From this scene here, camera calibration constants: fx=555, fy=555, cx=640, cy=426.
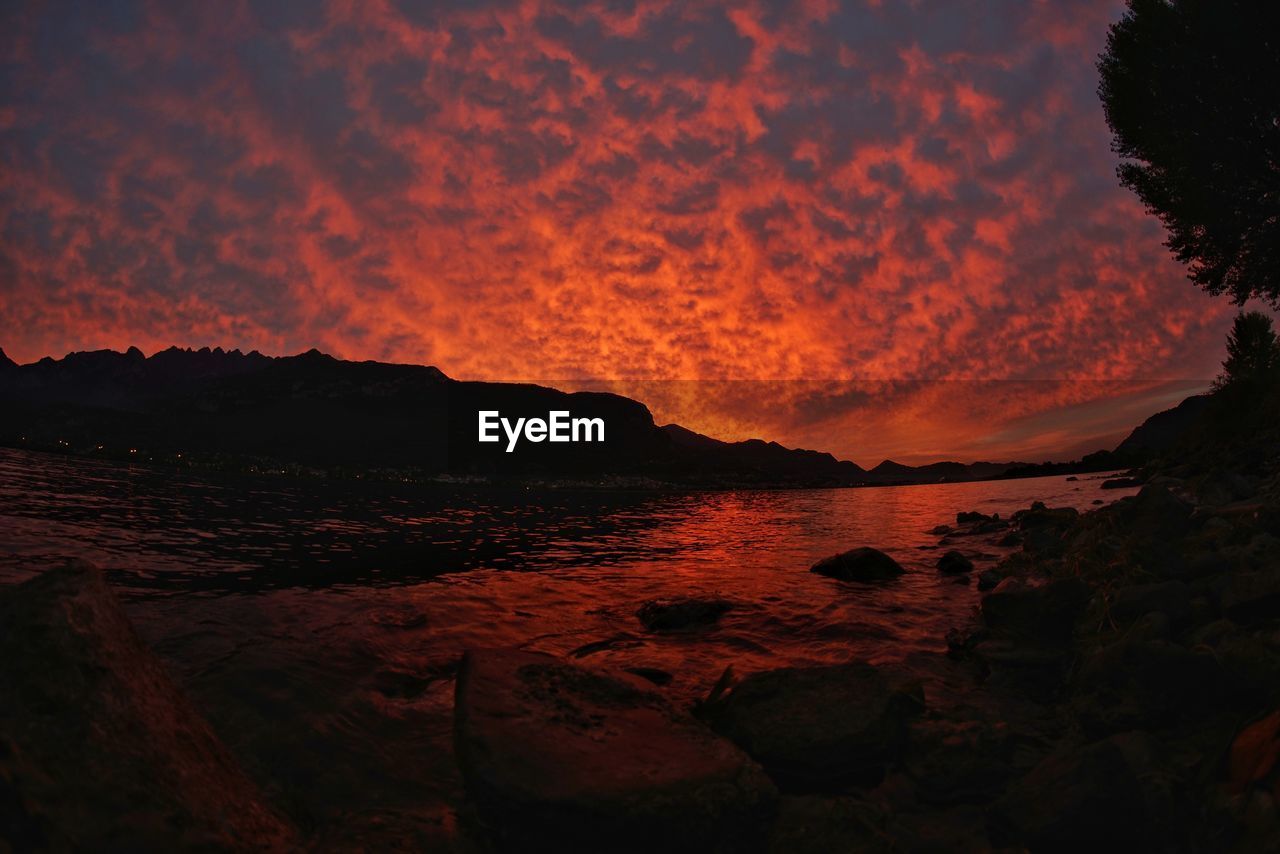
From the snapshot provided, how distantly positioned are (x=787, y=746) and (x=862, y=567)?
39.4 ft

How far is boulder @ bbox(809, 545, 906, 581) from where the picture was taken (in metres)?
16.5

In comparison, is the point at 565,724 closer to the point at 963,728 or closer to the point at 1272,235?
the point at 963,728

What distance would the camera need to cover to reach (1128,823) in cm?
435

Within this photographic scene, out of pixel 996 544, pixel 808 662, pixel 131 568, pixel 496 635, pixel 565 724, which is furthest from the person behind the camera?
pixel 996 544

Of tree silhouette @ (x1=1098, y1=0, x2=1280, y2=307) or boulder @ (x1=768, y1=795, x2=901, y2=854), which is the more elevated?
tree silhouette @ (x1=1098, y1=0, x2=1280, y2=307)

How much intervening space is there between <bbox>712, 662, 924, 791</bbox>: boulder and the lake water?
68.6 inches

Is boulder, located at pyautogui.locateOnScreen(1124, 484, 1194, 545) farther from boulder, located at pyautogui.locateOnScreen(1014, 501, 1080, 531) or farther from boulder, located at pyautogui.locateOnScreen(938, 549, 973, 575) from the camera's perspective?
boulder, located at pyautogui.locateOnScreen(1014, 501, 1080, 531)

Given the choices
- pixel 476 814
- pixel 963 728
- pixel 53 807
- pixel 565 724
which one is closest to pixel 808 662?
pixel 963 728

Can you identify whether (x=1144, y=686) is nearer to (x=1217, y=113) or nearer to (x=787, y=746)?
(x=787, y=746)

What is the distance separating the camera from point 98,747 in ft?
11.6

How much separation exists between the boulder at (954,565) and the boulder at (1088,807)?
12.8 meters

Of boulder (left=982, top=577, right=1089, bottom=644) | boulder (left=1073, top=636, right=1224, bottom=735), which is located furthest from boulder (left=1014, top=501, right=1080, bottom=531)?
boulder (left=1073, top=636, right=1224, bottom=735)

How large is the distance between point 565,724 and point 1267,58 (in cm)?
3578

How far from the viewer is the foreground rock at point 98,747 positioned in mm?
3137
